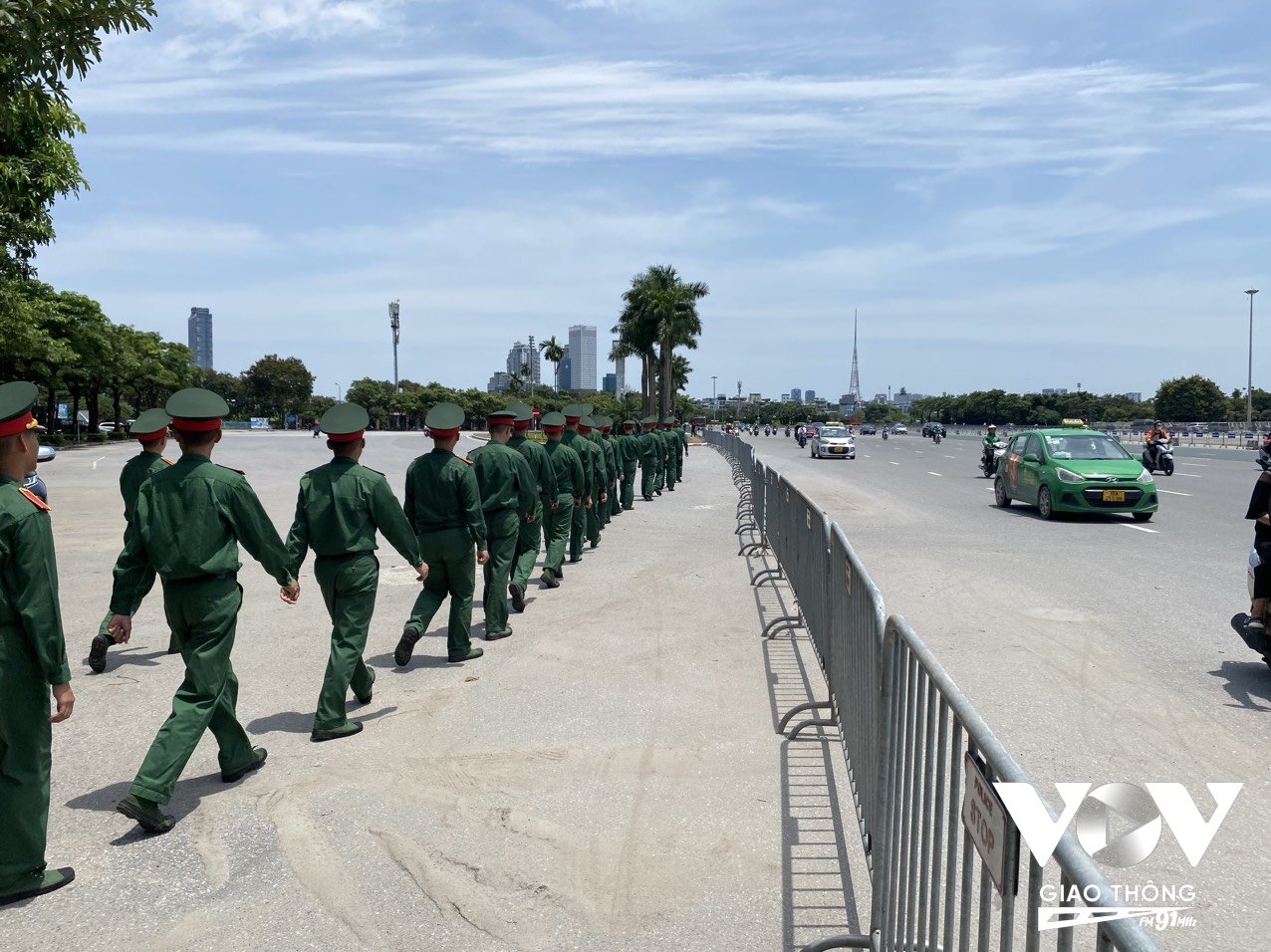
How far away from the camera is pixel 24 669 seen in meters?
3.90

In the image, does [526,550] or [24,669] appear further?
[526,550]

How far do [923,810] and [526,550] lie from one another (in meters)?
7.20

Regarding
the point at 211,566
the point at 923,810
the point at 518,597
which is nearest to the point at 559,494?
the point at 518,597

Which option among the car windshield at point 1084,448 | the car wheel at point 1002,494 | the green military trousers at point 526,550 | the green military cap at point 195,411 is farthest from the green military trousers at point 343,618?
the car wheel at point 1002,494

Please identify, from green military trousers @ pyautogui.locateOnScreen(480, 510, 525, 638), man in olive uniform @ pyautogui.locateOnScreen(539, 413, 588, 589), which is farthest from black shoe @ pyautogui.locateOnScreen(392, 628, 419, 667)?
man in olive uniform @ pyautogui.locateOnScreen(539, 413, 588, 589)

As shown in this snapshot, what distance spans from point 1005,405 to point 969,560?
135 m

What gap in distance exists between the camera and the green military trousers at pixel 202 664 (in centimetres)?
473

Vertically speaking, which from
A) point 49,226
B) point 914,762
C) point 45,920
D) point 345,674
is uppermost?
point 49,226

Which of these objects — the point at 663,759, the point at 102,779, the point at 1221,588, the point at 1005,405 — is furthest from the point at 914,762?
the point at 1005,405

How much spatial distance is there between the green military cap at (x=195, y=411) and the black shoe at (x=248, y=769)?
175cm

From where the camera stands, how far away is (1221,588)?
10305mm

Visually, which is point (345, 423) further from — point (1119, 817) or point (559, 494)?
point (559, 494)

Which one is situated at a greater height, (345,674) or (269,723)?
(345,674)

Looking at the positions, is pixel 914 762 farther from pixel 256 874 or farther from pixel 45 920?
pixel 45 920
